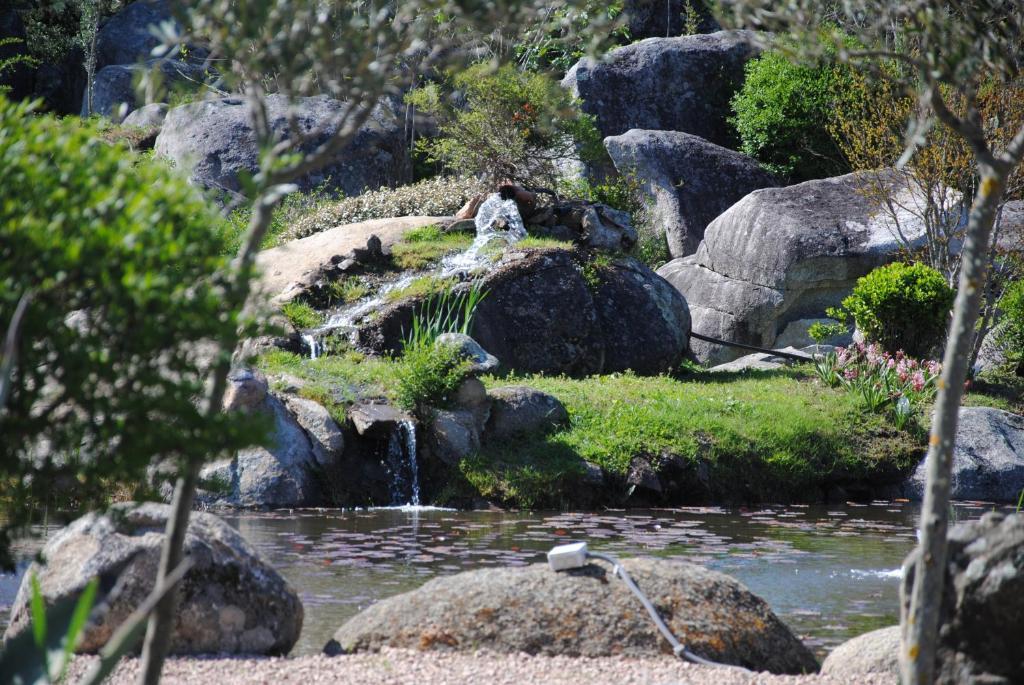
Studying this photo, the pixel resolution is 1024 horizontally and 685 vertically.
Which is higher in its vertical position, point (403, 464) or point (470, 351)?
point (470, 351)

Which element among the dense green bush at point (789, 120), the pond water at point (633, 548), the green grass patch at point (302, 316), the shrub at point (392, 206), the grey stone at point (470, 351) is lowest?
the pond water at point (633, 548)

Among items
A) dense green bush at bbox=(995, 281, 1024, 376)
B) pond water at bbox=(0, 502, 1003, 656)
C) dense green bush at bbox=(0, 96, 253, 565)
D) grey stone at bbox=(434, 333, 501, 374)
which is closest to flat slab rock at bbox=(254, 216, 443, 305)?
grey stone at bbox=(434, 333, 501, 374)

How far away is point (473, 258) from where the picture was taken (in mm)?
16938

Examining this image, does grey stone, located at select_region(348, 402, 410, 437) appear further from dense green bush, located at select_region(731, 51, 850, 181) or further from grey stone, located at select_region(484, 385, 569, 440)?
dense green bush, located at select_region(731, 51, 850, 181)

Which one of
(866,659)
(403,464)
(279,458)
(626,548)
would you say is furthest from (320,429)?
(866,659)

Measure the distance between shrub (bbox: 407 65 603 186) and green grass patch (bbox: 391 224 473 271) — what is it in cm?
251

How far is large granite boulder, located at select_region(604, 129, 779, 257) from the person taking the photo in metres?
24.0

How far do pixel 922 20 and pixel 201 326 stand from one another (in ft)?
9.51

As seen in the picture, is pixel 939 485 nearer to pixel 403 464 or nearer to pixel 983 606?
pixel 983 606

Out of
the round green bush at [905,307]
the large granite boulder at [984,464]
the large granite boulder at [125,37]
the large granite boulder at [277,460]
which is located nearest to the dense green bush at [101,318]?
the large granite boulder at [277,460]

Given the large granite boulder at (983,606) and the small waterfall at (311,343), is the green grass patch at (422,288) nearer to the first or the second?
the small waterfall at (311,343)

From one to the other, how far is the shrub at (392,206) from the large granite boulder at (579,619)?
14.7 metres

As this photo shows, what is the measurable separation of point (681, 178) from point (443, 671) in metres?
19.9

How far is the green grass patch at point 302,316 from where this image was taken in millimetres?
15695
